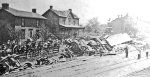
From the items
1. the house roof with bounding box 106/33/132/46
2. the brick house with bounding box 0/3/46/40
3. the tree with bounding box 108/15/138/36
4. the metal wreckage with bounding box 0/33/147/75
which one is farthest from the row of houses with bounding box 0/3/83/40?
the tree with bounding box 108/15/138/36

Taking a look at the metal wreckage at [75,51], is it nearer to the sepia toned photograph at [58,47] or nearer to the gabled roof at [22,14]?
the sepia toned photograph at [58,47]

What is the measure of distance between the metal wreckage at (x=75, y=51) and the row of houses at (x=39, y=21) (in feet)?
15.6

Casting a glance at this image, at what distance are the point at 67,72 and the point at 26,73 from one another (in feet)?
8.26

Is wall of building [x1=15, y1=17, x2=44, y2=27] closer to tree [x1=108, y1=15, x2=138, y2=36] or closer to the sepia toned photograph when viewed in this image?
the sepia toned photograph

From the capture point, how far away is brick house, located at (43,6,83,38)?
2991cm

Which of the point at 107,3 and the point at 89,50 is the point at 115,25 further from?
the point at 89,50

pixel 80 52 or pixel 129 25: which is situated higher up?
pixel 129 25

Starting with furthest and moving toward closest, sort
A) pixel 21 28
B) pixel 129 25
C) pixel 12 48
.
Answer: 1. pixel 129 25
2. pixel 21 28
3. pixel 12 48

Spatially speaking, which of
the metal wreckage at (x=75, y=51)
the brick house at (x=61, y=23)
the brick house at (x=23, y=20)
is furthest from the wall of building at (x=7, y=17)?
the brick house at (x=61, y=23)

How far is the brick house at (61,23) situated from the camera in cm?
2991

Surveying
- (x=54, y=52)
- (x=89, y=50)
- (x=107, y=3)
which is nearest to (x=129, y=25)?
(x=107, y=3)

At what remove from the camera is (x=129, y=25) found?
4912 centimetres

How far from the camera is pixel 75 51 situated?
21812 millimetres

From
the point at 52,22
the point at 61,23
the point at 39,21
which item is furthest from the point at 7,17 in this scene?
the point at 61,23
